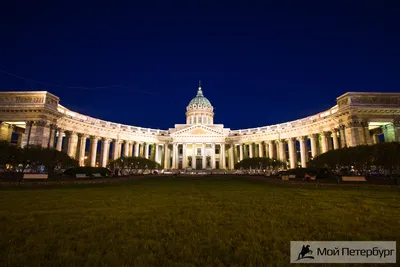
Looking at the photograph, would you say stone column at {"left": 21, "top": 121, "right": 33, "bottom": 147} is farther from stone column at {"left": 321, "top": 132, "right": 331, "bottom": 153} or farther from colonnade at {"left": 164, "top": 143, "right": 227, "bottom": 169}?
stone column at {"left": 321, "top": 132, "right": 331, "bottom": 153}

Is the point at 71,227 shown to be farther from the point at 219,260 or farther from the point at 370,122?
the point at 370,122

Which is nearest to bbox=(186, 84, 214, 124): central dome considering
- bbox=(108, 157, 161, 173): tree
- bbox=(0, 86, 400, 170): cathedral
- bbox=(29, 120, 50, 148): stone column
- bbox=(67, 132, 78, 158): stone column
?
bbox=(0, 86, 400, 170): cathedral

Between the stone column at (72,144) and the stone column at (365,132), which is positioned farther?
the stone column at (72,144)

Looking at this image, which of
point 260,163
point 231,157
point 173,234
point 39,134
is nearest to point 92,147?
point 39,134

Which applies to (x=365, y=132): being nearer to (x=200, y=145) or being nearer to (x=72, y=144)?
(x=200, y=145)

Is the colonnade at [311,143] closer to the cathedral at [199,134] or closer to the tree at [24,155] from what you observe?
the cathedral at [199,134]

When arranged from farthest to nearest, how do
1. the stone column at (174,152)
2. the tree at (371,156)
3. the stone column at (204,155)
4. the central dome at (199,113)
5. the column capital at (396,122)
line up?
the central dome at (199,113)
the stone column at (204,155)
the stone column at (174,152)
the column capital at (396,122)
the tree at (371,156)

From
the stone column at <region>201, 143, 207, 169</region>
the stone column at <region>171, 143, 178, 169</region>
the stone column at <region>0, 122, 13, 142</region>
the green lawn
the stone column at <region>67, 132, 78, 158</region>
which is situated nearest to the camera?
the green lawn

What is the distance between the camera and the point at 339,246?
4.56 meters

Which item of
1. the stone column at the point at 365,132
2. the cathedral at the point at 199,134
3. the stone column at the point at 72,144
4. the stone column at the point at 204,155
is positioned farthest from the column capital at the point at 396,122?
the stone column at the point at 72,144

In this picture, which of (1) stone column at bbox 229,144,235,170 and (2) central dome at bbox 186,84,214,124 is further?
(2) central dome at bbox 186,84,214,124

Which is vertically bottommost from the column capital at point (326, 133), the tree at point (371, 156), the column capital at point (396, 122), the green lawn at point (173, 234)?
the green lawn at point (173, 234)

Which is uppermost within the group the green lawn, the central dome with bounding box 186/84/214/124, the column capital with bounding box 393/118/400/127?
the central dome with bounding box 186/84/214/124

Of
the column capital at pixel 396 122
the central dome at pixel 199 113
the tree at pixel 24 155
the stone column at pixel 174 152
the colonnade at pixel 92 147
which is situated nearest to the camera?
the tree at pixel 24 155
